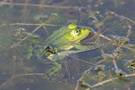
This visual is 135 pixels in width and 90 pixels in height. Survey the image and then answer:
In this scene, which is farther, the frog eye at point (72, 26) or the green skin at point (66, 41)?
the frog eye at point (72, 26)

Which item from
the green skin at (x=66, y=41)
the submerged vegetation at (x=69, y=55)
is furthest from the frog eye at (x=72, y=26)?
the submerged vegetation at (x=69, y=55)

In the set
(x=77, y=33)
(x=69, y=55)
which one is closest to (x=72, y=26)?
(x=77, y=33)

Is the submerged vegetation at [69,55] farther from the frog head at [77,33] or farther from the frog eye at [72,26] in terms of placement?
the frog eye at [72,26]

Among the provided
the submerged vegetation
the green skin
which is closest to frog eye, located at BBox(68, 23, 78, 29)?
the green skin

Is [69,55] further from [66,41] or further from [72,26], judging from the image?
[72,26]

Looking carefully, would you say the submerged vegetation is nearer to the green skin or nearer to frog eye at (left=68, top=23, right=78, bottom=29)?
the green skin
